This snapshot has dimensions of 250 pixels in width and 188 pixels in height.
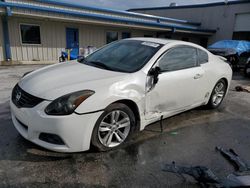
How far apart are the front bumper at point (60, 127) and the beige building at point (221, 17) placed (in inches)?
694

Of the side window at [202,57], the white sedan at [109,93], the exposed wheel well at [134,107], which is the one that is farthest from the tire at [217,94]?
the exposed wheel well at [134,107]

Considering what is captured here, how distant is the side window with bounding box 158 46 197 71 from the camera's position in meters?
3.32

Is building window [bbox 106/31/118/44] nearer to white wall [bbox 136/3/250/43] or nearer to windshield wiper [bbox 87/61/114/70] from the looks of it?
white wall [bbox 136/3/250/43]

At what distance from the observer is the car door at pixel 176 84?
3164 millimetres

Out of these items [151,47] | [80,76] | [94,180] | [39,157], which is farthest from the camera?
[151,47]

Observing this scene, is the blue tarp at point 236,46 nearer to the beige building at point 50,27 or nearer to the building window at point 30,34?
the beige building at point 50,27

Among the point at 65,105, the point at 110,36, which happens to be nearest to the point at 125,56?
the point at 65,105

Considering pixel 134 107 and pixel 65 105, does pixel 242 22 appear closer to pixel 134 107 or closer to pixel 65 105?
pixel 134 107

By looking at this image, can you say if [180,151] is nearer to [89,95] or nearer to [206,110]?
[89,95]

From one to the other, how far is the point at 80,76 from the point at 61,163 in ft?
3.84

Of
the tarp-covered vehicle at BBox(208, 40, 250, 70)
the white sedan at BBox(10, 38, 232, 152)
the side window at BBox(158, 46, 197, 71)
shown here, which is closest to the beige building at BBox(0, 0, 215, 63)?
the tarp-covered vehicle at BBox(208, 40, 250, 70)

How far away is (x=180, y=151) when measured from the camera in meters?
3.00

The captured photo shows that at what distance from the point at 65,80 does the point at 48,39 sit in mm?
10495

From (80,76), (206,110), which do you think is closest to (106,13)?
(206,110)
